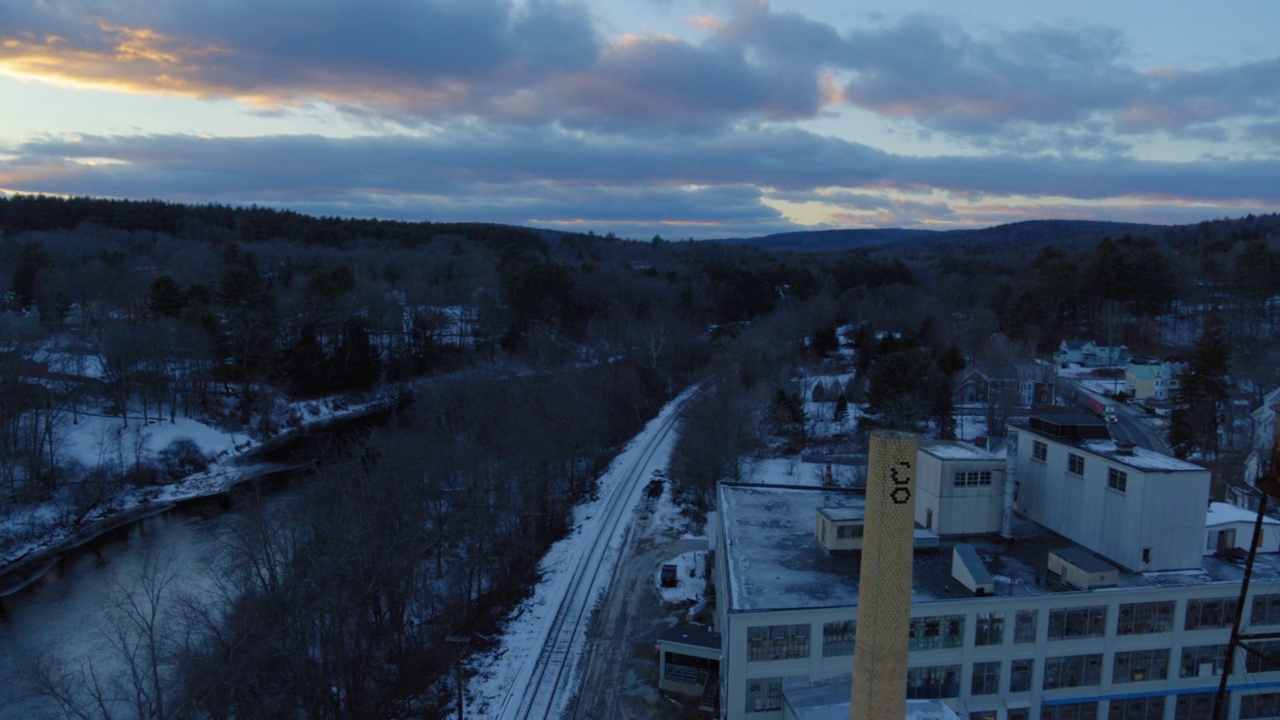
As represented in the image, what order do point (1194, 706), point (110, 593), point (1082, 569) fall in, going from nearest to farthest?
point (1082, 569) < point (1194, 706) < point (110, 593)

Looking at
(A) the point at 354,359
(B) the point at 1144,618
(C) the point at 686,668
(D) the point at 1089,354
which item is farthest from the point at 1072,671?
(D) the point at 1089,354

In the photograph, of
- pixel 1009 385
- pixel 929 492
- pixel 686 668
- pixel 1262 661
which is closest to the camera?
pixel 1262 661

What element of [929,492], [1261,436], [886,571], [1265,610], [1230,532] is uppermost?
[886,571]

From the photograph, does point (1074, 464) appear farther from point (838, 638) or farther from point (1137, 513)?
point (838, 638)

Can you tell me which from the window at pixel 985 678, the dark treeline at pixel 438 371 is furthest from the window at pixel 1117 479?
the dark treeline at pixel 438 371

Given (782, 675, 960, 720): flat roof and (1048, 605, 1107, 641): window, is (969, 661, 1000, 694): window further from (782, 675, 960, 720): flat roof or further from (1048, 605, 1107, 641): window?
(1048, 605, 1107, 641): window

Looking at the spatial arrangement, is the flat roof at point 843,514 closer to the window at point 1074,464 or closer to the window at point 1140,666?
the window at point 1074,464

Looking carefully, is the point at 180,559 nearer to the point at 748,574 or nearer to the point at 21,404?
the point at 21,404

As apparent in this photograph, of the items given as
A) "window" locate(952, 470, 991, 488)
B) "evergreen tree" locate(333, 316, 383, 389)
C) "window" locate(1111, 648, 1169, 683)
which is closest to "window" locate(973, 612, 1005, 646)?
"window" locate(1111, 648, 1169, 683)
